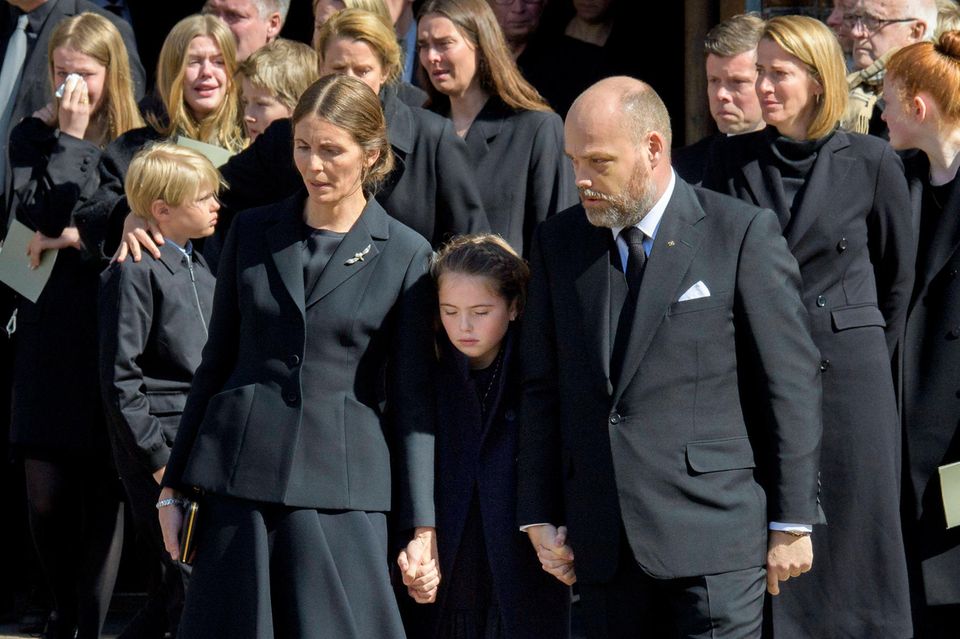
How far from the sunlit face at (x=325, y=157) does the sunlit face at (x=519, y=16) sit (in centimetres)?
248

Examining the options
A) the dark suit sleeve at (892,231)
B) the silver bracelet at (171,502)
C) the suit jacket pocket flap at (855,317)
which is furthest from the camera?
the dark suit sleeve at (892,231)

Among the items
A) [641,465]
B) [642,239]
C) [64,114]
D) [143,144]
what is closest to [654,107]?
[642,239]

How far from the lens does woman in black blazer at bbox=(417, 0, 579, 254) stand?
497 cm

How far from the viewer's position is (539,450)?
3.62 metres

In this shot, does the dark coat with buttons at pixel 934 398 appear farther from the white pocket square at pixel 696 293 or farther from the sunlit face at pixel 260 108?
the sunlit face at pixel 260 108

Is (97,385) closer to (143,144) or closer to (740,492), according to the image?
(143,144)

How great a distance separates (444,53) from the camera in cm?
498

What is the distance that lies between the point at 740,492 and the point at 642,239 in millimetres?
609

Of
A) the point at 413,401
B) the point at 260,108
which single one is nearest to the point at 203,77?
the point at 260,108

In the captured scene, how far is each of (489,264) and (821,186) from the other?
1020 millimetres

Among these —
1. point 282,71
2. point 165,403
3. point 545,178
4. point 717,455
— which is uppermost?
point 282,71

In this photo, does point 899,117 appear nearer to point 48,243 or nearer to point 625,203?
point 625,203

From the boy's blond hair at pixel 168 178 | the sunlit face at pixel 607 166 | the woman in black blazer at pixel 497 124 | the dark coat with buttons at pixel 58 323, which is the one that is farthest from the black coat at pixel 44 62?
the sunlit face at pixel 607 166

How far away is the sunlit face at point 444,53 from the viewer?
497cm
